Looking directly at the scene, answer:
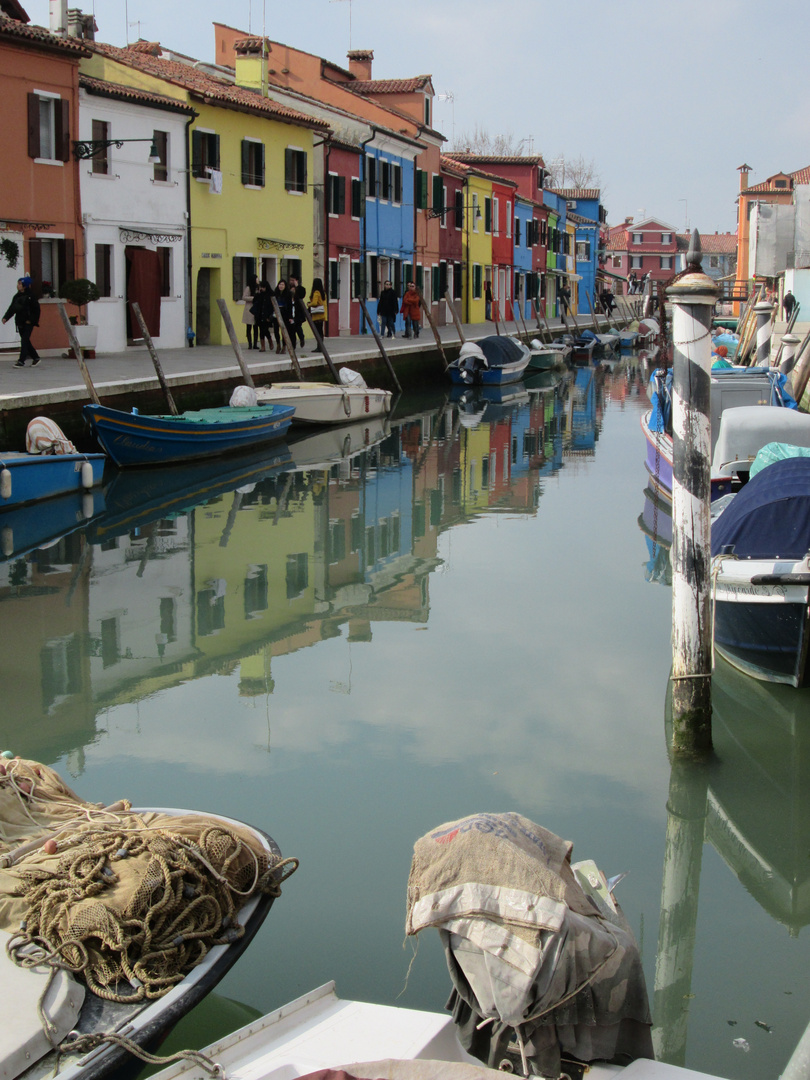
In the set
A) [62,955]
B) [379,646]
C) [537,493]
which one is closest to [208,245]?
[537,493]

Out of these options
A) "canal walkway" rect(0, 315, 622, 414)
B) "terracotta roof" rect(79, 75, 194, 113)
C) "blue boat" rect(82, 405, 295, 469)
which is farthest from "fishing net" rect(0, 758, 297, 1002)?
"terracotta roof" rect(79, 75, 194, 113)

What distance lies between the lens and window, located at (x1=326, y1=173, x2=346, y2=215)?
28891 mm

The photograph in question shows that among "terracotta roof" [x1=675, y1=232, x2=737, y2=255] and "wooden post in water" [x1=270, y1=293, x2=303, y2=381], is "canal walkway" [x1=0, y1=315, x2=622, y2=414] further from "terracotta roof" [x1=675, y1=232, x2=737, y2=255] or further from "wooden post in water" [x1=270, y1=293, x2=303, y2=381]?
"terracotta roof" [x1=675, y1=232, x2=737, y2=255]

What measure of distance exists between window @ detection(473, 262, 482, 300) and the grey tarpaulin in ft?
135

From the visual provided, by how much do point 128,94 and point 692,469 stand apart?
1841cm

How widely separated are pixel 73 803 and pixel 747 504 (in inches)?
170

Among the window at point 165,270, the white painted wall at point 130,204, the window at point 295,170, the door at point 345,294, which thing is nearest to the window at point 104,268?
the white painted wall at point 130,204

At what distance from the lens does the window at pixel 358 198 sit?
3044cm

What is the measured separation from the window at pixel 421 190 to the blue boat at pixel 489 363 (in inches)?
302

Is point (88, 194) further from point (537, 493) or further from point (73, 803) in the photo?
point (73, 803)

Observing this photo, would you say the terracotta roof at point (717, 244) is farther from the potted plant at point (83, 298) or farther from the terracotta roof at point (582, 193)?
the potted plant at point (83, 298)

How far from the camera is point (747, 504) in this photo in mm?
6895

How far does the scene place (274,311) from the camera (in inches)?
886

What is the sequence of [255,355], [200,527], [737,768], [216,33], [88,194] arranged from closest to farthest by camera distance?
[737,768] < [200,527] < [88,194] < [255,355] < [216,33]
